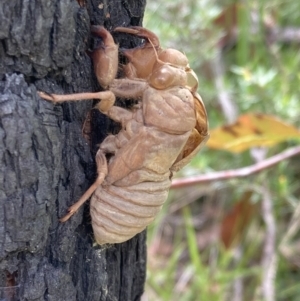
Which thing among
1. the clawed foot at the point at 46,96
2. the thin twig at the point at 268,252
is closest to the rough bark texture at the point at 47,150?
the clawed foot at the point at 46,96

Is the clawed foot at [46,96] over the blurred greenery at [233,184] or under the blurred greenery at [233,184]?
over

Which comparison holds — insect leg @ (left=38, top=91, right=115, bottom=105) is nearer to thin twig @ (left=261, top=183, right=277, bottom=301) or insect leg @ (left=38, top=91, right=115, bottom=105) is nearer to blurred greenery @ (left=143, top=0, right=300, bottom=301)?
blurred greenery @ (left=143, top=0, right=300, bottom=301)

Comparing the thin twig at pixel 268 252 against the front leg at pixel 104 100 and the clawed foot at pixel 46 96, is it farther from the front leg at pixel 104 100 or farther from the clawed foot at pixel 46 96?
the clawed foot at pixel 46 96

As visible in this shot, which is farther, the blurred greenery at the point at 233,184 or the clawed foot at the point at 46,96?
the blurred greenery at the point at 233,184

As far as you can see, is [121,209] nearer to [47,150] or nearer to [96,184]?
[96,184]

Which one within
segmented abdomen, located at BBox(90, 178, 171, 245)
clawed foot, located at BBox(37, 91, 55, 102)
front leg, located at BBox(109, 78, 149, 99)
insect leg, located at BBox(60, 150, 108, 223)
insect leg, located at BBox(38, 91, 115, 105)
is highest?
clawed foot, located at BBox(37, 91, 55, 102)

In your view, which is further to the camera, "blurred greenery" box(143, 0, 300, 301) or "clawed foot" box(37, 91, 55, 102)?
"blurred greenery" box(143, 0, 300, 301)

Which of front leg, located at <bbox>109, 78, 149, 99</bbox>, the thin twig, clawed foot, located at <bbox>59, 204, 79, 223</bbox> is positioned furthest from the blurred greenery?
clawed foot, located at <bbox>59, 204, 79, 223</bbox>
